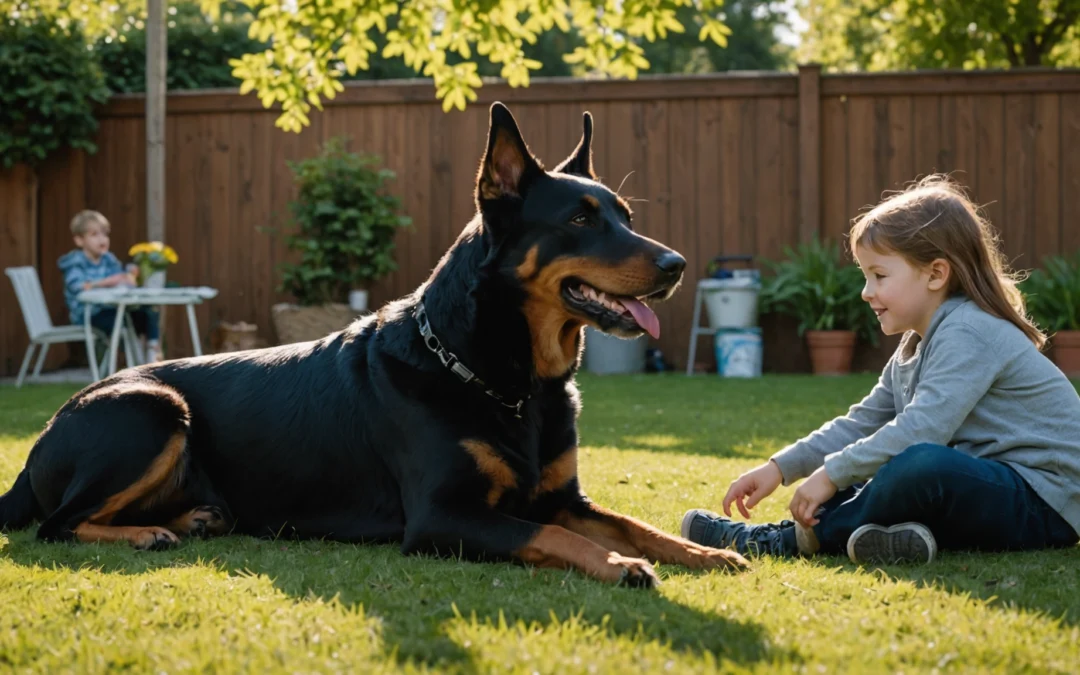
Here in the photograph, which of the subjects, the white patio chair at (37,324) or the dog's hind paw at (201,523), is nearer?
the dog's hind paw at (201,523)

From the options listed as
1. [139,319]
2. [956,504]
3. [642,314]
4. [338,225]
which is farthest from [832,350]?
[956,504]

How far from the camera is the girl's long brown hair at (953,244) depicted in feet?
10.4

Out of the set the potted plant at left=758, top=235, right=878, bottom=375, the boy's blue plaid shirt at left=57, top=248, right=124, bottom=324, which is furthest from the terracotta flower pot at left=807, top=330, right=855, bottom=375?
the boy's blue plaid shirt at left=57, top=248, right=124, bottom=324

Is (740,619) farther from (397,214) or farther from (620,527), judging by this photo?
(397,214)

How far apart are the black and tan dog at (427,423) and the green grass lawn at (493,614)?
145 mm

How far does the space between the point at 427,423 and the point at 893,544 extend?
1.33 m

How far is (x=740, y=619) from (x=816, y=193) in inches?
352

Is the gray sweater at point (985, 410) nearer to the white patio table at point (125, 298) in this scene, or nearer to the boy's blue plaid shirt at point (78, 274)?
the white patio table at point (125, 298)

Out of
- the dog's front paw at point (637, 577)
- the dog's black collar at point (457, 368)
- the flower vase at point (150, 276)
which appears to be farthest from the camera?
the flower vase at point (150, 276)

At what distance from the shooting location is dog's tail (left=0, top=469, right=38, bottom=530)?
3.79m

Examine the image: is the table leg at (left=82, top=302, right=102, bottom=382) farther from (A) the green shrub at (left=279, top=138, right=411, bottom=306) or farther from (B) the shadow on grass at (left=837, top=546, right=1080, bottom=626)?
(B) the shadow on grass at (left=837, top=546, right=1080, bottom=626)

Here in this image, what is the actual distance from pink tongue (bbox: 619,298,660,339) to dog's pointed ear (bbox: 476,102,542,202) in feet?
1.53

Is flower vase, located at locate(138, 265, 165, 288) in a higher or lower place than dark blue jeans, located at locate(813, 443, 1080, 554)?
higher

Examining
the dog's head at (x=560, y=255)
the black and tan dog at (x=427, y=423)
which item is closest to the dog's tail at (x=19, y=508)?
the black and tan dog at (x=427, y=423)
